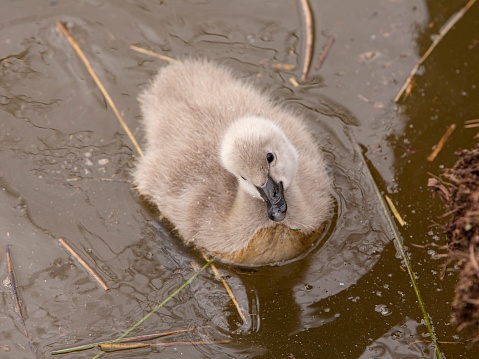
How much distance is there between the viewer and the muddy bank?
281 cm

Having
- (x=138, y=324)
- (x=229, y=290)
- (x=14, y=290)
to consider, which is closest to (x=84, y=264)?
(x=14, y=290)

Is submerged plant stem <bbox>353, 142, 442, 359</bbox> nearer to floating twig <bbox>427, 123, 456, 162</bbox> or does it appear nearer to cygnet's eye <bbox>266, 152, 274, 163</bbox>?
floating twig <bbox>427, 123, 456, 162</bbox>

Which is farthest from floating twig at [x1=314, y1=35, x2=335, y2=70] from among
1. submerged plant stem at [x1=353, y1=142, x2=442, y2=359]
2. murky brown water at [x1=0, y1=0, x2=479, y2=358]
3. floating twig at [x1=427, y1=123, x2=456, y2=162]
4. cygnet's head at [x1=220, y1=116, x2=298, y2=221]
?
cygnet's head at [x1=220, y1=116, x2=298, y2=221]

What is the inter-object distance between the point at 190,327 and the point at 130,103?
1.57m

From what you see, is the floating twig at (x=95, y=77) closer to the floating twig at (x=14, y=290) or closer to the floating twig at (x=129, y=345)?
the floating twig at (x=14, y=290)

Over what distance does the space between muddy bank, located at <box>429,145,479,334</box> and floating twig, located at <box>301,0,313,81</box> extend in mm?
1707

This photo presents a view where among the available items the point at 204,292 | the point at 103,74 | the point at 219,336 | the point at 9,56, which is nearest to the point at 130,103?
the point at 103,74

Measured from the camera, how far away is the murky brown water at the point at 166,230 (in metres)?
3.62

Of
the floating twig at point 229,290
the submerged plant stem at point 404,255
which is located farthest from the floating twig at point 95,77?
the submerged plant stem at point 404,255

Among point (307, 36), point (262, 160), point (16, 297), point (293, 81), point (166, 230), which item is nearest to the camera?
point (262, 160)

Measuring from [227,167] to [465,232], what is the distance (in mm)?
1200

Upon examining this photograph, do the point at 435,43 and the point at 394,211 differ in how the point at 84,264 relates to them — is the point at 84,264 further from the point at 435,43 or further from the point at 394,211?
the point at 435,43

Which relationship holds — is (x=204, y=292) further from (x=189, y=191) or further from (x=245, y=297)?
(x=189, y=191)

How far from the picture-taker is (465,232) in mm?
2900
